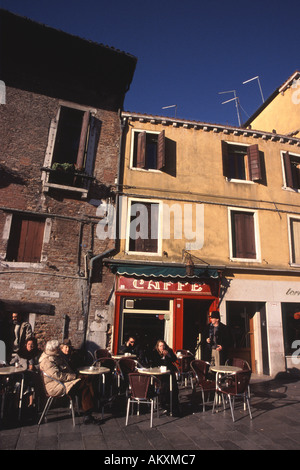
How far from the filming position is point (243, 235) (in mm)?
11133

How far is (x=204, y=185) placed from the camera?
441 inches

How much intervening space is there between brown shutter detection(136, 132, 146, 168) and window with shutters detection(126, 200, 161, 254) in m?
1.44

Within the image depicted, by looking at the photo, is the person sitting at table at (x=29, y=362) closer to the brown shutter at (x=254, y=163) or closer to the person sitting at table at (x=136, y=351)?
the person sitting at table at (x=136, y=351)

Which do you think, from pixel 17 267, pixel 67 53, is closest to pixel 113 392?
pixel 17 267

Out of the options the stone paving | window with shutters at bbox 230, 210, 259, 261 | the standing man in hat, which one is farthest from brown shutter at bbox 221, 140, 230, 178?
the stone paving

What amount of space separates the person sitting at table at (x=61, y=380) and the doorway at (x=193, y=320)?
567cm

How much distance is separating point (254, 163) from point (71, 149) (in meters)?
7.15

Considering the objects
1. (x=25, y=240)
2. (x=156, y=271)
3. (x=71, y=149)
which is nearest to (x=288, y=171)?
(x=156, y=271)

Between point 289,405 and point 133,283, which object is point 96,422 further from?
point 133,283

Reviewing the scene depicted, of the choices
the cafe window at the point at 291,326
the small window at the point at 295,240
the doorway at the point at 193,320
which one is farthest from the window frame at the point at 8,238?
the small window at the point at 295,240

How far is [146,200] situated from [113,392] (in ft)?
20.6

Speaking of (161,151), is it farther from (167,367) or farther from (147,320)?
(167,367)

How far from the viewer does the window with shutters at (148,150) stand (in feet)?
35.3

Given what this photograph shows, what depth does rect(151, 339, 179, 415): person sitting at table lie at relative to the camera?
18.4 feet
